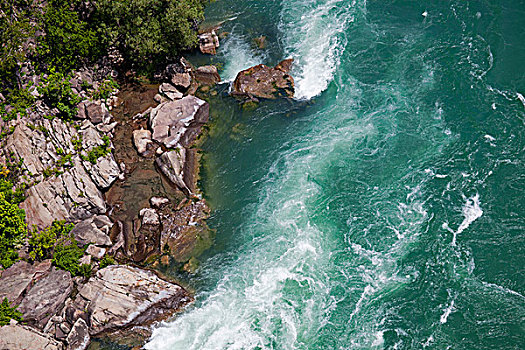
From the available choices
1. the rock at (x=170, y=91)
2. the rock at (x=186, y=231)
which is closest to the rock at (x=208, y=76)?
the rock at (x=170, y=91)

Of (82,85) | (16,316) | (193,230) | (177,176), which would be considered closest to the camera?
(16,316)

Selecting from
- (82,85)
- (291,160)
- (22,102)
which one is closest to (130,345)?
(291,160)

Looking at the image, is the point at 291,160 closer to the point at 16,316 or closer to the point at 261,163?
Answer: the point at 261,163

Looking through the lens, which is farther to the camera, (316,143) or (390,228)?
(316,143)

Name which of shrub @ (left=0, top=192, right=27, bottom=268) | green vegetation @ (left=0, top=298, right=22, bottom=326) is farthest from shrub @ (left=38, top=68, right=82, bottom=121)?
green vegetation @ (left=0, top=298, right=22, bottom=326)

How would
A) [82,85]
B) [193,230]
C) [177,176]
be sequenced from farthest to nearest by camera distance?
[82,85] → [177,176] → [193,230]

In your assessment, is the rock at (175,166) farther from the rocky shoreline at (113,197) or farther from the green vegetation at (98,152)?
the green vegetation at (98,152)
